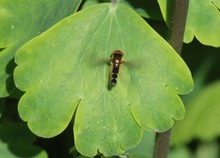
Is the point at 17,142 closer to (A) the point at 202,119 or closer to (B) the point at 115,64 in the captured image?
(B) the point at 115,64

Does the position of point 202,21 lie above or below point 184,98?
above

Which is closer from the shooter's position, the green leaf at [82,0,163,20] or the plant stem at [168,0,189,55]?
the plant stem at [168,0,189,55]

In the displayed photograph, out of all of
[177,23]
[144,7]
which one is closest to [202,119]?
[144,7]

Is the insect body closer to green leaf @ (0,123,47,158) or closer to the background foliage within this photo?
the background foliage

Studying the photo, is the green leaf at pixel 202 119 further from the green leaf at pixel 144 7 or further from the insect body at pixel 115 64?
the insect body at pixel 115 64

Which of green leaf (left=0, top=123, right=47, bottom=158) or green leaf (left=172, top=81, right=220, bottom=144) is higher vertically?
green leaf (left=0, top=123, right=47, bottom=158)

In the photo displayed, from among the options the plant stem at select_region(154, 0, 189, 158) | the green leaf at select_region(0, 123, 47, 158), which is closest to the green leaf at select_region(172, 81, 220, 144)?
the green leaf at select_region(0, 123, 47, 158)
